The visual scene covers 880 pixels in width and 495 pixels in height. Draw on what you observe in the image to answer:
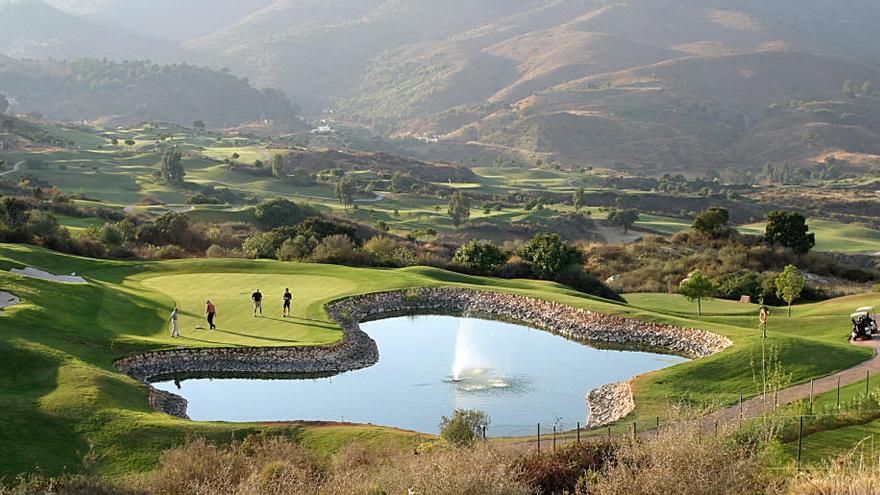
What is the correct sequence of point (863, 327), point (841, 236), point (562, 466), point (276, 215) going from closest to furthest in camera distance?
point (562, 466), point (863, 327), point (276, 215), point (841, 236)

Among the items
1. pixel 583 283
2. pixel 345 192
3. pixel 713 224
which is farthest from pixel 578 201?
pixel 583 283

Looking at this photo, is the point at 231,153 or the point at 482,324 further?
the point at 231,153

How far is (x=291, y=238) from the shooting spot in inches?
2185

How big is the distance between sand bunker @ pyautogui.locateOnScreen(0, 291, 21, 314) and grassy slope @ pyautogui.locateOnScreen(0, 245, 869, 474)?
47 centimetres

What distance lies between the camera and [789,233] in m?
64.9

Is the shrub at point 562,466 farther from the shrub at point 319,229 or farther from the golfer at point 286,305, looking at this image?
the shrub at point 319,229

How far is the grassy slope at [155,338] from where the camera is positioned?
20.6 m

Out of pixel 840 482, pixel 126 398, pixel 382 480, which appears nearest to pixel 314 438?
pixel 126 398

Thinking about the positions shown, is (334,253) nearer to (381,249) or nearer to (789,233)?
(381,249)

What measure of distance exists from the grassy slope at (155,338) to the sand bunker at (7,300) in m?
0.47

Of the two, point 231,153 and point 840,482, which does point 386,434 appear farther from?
point 231,153

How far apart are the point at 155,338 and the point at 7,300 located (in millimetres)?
5568

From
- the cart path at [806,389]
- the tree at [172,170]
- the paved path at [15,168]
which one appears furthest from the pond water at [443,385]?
the paved path at [15,168]

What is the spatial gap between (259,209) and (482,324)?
166 ft
